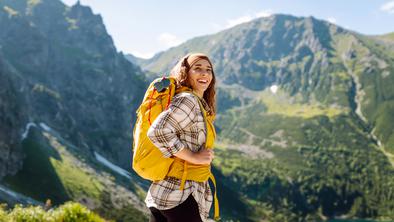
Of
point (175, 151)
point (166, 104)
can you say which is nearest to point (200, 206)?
point (175, 151)

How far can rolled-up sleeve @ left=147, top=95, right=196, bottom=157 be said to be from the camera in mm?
6191

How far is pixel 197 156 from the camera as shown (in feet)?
20.9

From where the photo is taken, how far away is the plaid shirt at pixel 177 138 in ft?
20.4

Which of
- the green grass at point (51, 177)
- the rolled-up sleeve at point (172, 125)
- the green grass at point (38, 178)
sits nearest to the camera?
the rolled-up sleeve at point (172, 125)

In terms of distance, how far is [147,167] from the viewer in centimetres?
634

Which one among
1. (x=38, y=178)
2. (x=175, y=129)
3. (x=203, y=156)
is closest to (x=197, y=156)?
(x=203, y=156)

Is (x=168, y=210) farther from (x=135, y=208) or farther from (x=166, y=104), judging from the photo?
(x=135, y=208)

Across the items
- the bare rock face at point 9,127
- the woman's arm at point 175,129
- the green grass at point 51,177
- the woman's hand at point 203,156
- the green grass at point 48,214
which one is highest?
the woman's arm at point 175,129

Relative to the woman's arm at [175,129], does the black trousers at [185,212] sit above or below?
below

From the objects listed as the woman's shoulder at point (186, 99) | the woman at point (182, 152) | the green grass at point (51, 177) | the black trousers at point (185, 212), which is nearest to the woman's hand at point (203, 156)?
the woman at point (182, 152)

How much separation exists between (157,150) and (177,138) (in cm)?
39

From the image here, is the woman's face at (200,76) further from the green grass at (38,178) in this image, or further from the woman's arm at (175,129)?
the green grass at (38,178)

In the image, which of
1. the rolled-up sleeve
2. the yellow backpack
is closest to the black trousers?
the yellow backpack

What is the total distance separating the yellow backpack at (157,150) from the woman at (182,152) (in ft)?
0.27
